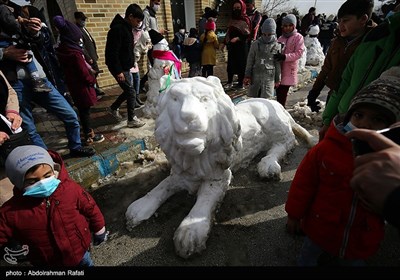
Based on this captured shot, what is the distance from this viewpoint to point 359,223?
4.67 feet

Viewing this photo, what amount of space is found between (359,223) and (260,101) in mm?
2064

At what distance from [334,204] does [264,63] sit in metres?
3.12

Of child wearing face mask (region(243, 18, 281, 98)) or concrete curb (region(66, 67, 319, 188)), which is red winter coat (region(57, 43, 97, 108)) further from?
child wearing face mask (region(243, 18, 281, 98))

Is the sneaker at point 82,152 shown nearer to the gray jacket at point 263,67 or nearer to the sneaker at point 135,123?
the sneaker at point 135,123

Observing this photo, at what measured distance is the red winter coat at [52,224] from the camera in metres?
1.46

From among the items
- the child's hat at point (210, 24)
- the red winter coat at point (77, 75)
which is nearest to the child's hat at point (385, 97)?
the red winter coat at point (77, 75)

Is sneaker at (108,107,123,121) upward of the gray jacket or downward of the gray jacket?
downward

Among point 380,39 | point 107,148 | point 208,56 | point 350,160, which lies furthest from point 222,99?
point 208,56

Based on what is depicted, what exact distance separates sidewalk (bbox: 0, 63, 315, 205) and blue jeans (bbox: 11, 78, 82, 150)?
36 centimetres

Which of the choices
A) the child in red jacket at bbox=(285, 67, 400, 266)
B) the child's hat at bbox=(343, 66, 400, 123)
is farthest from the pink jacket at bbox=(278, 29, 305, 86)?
A: the child's hat at bbox=(343, 66, 400, 123)

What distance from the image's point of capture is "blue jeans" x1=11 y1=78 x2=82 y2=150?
2705 millimetres

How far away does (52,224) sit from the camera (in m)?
1.52

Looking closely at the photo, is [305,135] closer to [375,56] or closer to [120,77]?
[375,56]

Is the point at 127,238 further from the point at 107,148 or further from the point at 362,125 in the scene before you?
the point at 362,125
